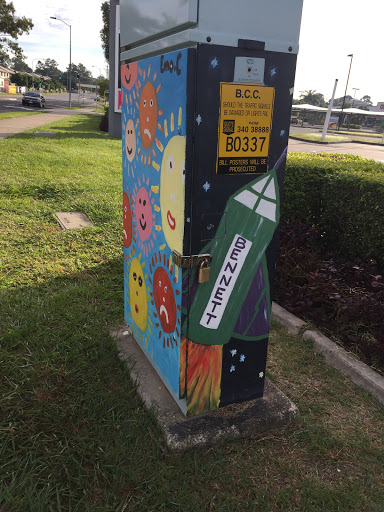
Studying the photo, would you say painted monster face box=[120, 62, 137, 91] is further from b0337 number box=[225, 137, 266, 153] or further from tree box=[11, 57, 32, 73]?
tree box=[11, 57, 32, 73]

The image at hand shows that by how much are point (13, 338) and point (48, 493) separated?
136 cm

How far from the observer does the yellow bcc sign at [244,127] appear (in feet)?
5.98

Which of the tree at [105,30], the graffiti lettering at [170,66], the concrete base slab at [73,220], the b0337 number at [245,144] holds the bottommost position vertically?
the concrete base slab at [73,220]

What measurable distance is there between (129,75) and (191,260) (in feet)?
4.09

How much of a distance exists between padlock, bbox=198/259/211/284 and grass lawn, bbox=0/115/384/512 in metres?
0.92

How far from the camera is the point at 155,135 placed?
2.09 metres

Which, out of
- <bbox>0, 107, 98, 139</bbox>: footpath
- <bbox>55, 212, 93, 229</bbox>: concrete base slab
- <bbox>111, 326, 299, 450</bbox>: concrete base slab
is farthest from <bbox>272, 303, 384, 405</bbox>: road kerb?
<bbox>0, 107, 98, 139</bbox>: footpath

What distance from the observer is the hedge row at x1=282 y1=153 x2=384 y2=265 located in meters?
3.88

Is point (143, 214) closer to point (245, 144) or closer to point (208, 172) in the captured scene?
point (208, 172)

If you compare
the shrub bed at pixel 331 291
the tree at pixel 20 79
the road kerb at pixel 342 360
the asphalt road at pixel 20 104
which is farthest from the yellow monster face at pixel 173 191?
the tree at pixel 20 79

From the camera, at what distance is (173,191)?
196 cm

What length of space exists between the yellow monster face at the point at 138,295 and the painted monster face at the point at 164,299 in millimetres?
231

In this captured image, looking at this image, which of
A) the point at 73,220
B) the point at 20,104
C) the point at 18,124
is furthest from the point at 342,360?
the point at 20,104

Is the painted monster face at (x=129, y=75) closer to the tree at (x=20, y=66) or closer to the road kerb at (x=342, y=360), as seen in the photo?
the road kerb at (x=342, y=360)
